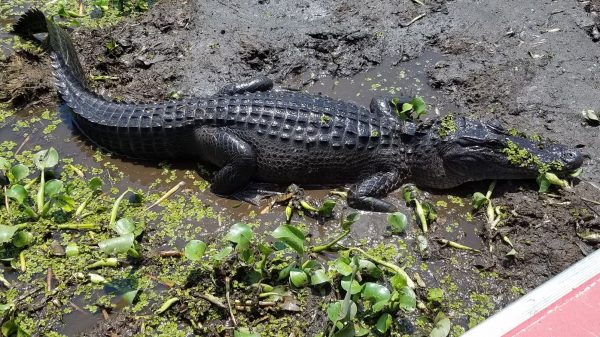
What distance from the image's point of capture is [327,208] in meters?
4.22

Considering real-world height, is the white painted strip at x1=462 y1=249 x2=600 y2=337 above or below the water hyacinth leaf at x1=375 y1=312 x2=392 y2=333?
above

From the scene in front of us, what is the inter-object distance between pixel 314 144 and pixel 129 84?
89.5 inches

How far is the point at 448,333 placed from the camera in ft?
11.3

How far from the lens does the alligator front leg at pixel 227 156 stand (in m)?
4.43

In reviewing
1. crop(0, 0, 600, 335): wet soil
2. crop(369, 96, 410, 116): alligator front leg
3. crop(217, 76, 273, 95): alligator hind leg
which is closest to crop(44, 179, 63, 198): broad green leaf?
crop(0, 0, 600, 335): wet soil

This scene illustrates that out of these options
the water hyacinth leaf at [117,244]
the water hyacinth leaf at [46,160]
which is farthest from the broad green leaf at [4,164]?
the water hyacinth leaf at [117,244]

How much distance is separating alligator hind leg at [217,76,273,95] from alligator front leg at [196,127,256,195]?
2.43 feet

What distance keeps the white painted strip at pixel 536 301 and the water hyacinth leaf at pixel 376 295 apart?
767 mm

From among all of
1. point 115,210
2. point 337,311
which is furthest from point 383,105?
point 115,210

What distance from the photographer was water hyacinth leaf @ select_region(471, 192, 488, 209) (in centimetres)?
429

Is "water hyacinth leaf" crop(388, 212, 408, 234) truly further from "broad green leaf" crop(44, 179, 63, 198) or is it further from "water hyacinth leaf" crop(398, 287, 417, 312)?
"broad green leaf" crop(44, 179, 63, 198)

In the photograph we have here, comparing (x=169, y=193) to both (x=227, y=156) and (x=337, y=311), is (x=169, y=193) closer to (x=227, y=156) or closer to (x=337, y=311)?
(x=227, y=156)

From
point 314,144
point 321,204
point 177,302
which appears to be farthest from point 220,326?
point 314,144

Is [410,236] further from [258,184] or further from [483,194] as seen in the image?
[258,184]
